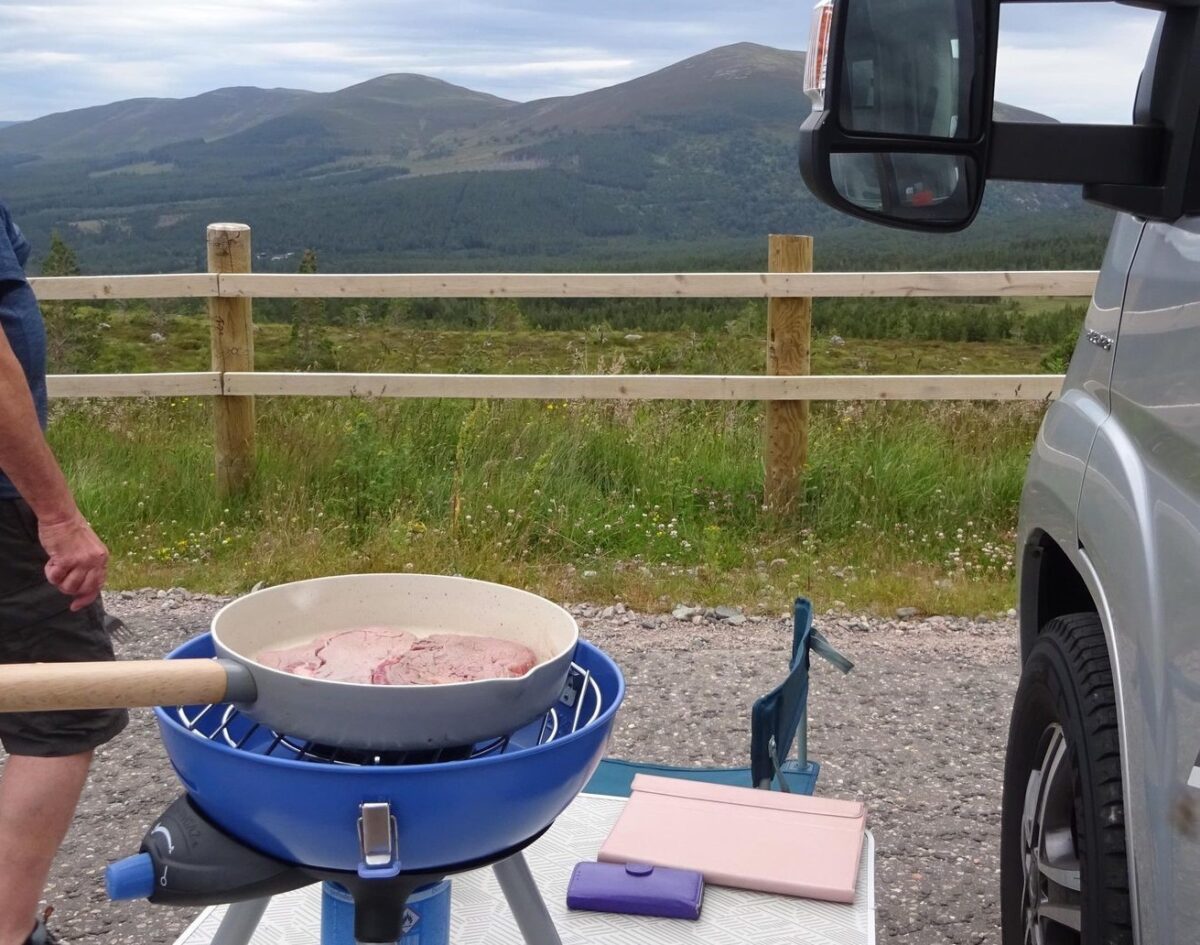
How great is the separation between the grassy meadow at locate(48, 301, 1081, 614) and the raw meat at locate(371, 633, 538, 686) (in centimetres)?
371

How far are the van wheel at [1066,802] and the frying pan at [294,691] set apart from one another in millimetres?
732

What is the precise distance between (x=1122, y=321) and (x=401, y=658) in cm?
117

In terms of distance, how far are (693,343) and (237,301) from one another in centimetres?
554

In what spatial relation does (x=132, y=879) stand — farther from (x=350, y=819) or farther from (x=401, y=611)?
(x=401, y=611)

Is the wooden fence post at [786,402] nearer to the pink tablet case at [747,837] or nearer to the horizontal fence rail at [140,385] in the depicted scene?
the horizontal fence rail at [140,385]

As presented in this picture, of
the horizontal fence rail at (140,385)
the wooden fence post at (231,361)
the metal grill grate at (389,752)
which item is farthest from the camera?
the wooden fence post at (231,361)

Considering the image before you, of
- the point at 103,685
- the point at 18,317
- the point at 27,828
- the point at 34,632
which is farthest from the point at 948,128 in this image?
the point at 27,828

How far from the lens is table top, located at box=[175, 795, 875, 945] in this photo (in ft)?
7.86

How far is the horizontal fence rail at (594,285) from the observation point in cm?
656

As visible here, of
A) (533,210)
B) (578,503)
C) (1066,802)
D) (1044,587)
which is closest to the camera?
(1066,802)

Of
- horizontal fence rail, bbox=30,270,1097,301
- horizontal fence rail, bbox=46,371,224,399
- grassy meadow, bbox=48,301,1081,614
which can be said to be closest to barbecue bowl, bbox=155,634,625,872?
grassy meadow, bbox=48,301,1081,614

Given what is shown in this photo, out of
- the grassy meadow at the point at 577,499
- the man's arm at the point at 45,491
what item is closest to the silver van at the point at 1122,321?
the man's arm at the point at 45,491

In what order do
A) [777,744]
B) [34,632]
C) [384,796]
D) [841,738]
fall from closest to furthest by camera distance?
[384,796], [34,632], [777,744], [841,738]

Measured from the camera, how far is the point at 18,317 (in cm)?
250
